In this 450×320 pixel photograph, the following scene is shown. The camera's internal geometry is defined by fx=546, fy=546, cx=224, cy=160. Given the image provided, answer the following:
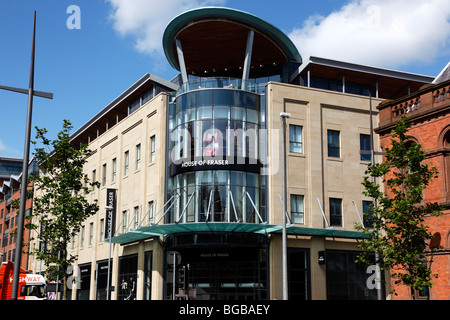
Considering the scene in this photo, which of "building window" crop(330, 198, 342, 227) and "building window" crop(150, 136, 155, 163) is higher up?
"building window" crop(150, 136, 155, 163)

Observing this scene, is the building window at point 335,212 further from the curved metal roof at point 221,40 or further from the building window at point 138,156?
the building window at point 138,156

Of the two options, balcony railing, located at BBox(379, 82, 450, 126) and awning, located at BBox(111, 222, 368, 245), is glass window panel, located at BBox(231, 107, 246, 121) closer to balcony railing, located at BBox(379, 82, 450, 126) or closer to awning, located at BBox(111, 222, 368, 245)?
awning, located at BBox(111, 222, 368, 245)

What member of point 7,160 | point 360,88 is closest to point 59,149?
point 360,88

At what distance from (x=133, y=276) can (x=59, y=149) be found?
501 inches

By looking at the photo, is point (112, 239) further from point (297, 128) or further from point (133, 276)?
point (297, 128)

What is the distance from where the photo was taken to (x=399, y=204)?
22844 mm

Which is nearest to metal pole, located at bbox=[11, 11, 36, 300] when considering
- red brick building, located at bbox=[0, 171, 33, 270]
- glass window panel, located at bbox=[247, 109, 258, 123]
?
glass window panel, located at bbox=[247, 109, 258, 123]

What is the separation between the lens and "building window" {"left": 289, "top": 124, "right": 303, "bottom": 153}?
4047 centimetres

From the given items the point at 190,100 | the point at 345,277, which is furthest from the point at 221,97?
the point at 345,277

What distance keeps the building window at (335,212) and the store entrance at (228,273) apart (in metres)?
6.13

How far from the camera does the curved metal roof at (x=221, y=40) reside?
138 feet

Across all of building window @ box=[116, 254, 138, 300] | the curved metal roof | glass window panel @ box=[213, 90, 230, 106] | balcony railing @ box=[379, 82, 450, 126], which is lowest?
building window @ box=[116, 254, 138, 300]

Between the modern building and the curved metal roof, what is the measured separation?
0.36ft
